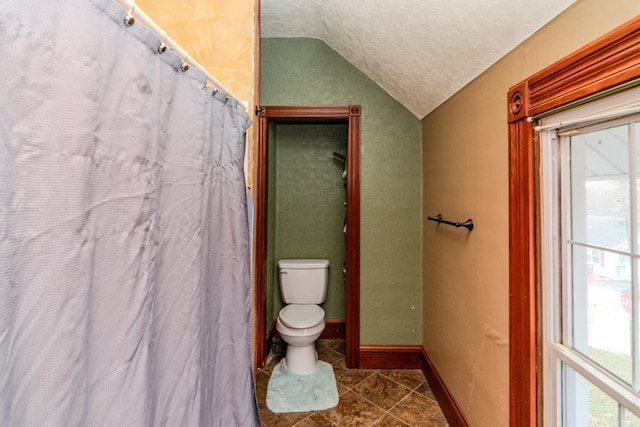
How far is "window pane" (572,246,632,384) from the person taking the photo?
0.67 meters

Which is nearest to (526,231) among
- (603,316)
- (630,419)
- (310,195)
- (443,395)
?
(603,316)

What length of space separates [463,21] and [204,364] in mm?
1539

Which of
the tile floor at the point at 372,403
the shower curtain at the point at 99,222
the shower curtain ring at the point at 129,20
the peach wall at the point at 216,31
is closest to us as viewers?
the shower curtain at the point at 99,222

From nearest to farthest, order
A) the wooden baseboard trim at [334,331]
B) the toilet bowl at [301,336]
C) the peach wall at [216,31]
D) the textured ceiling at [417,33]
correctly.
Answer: the textured ceiling at [417,33]
the peach wall at [216,31]
the toilet bowl at [301,336]
the wooden baseboard trim at [334,331]

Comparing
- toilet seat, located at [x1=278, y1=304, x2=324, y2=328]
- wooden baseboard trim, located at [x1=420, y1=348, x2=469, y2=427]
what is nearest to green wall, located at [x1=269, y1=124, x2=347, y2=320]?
toilet seat, located at [x1=278, y1=304, x2=324, y2=328]

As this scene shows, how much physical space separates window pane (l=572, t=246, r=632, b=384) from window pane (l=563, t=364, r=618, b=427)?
0.08 meters

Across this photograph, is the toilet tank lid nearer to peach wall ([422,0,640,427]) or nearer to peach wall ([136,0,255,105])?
peach wall ([422,0,640,427])

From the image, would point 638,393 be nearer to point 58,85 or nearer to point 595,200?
point 595,200

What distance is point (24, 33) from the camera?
0.35 m

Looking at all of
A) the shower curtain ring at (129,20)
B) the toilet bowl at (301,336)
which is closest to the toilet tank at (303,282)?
the toilet bowl at (301,336)

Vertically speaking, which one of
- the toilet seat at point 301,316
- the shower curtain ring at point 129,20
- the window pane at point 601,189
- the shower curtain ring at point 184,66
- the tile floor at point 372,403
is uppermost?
the shower curtain ring at point 184,66

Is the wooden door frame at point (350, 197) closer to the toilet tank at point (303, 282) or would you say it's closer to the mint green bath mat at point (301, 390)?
the mint green bath mat at point (301, 390)

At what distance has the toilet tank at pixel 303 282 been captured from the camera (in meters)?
2.37

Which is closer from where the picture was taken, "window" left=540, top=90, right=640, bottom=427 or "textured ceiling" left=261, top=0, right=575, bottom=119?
"window" left=540, top=90, right=640, bottom=427
